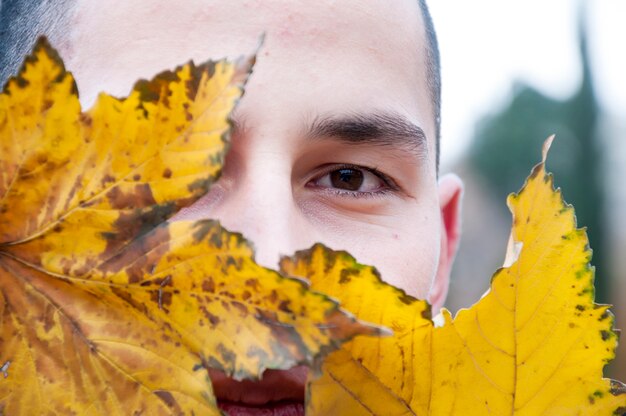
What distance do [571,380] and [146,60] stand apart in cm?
63

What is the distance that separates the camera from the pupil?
997 mm

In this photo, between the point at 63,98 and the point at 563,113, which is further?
the point at 563,113

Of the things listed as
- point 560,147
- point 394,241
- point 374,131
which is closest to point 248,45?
point 374,131

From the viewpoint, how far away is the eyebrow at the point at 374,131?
0.86 metres

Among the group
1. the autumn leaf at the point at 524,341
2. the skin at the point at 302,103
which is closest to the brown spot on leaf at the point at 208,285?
the autumn leaf at the point at 524,341

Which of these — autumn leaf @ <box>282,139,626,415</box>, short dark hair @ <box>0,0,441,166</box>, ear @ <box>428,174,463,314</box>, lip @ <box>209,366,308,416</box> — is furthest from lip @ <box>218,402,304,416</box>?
ear @ <box>428,174,463,314</box>

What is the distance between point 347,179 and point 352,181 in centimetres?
1

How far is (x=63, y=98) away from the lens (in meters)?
0.42

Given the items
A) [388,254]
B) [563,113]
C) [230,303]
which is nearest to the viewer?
[230,303]

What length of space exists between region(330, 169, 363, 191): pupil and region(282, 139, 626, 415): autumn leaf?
0.52 m

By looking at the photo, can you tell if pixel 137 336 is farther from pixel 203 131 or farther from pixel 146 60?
pixel 146 60

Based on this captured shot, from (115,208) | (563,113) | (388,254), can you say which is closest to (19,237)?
(115,208)

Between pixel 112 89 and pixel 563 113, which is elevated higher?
pixel 563 113

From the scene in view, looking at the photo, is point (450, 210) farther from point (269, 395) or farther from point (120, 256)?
point (120, 256)
